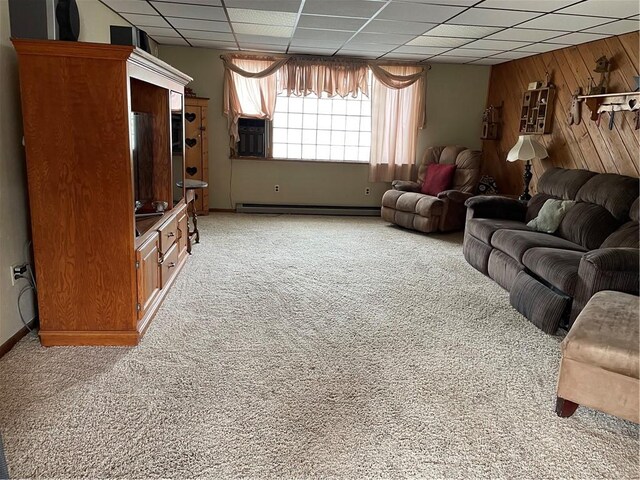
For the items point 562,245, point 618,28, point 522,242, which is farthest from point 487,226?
point 618,28

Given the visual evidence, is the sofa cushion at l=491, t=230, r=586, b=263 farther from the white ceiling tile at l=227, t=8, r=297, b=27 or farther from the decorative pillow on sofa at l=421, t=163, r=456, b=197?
the white ceiling tile at l=227, t=8, r=297, b=27

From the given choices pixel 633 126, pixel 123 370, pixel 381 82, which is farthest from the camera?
pixel 381 82

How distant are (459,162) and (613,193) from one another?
2.67 meters

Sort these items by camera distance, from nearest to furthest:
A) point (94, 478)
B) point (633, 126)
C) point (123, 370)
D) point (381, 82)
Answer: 1. point (94, 478)
2. point (123, 370)
3. point (633, 126)
4. point (381, 82)

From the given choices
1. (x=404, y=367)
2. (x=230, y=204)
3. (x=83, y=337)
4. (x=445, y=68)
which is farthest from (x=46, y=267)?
(x=445, y=68)

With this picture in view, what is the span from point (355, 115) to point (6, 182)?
5102mm

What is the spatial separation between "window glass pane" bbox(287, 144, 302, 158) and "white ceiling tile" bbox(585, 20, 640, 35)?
3.75 meters

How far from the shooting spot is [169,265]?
11.4 feet

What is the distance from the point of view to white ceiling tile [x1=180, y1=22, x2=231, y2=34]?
4.77m

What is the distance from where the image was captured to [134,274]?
2.61 m

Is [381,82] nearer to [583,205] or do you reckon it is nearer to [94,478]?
[583,205]

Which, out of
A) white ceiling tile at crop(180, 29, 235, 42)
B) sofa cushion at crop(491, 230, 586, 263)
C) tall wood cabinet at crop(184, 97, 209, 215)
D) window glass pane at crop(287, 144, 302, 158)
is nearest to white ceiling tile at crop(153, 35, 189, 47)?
white ceiling tile at crop(180, 29, 235, 42)

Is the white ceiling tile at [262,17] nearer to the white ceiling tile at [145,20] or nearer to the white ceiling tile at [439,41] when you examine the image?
the white ceiling tile at [145,20]

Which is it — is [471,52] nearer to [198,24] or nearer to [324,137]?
[324,137]
